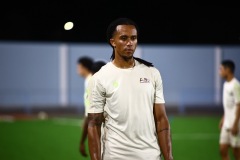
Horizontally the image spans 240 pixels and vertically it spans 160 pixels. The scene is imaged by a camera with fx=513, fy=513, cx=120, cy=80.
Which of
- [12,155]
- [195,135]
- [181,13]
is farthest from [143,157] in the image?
[195,135]

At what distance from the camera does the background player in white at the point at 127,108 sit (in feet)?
12.3

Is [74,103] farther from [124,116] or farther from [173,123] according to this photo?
[124,116]

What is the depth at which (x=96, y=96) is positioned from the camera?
383cm

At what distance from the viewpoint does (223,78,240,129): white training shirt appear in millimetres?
8320

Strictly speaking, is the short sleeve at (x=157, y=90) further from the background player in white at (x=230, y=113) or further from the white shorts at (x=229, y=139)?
the white shorts at (x=229, y=139)

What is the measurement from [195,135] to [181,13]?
175 inches

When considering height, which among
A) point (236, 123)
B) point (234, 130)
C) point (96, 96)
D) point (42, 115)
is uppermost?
point (96, 96)

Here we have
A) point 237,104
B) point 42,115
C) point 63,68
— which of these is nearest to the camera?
point 237,104

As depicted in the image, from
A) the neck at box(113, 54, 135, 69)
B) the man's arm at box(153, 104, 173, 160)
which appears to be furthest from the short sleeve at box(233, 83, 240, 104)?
the neck at box(113, 54, 135, 69)

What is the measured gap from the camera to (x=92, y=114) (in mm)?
3875

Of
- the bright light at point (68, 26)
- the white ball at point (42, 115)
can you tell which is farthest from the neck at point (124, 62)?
the white ball at point (42, 115)

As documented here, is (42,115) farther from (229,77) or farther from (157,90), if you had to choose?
(157,90)

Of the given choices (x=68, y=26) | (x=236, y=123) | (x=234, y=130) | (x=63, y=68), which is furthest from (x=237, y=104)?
(x=63, y=68)

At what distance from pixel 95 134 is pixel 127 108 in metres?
0.32
